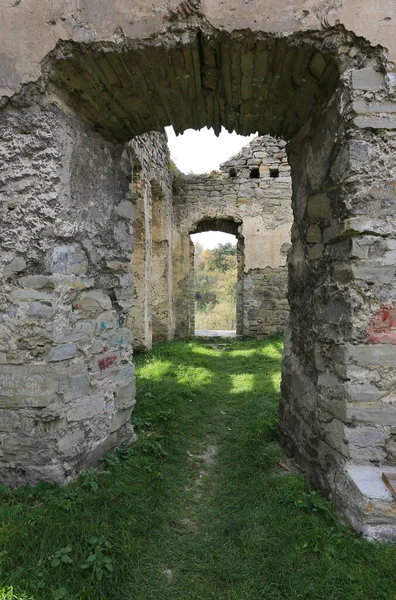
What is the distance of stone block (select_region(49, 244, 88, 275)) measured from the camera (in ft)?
7.68

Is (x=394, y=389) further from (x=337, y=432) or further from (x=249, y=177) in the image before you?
(x=249, y=177)

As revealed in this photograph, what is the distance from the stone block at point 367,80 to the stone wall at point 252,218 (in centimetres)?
703

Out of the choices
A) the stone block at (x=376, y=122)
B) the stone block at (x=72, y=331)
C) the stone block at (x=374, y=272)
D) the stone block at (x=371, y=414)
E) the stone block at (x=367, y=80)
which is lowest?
the stone block at (x=371, y=414)

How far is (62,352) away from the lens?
239 cm

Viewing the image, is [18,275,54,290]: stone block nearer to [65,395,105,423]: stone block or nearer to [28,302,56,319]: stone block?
[28,302,56,319]: stone block

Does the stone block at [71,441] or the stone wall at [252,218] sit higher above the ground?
the stone wall at [252,218]

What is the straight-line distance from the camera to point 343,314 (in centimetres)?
212

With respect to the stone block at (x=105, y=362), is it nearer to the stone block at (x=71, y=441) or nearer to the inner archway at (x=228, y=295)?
the stone block at (x=71, y=441)

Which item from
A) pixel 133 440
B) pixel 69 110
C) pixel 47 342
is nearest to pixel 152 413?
pixel 133 440

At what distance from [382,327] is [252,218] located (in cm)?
738

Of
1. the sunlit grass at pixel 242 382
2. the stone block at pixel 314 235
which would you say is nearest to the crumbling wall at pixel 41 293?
the stone block at pixel 314 235

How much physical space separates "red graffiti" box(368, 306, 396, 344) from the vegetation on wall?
17.1m

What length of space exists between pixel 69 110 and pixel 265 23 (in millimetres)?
1368

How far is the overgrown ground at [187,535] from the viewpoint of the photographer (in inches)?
67.6
